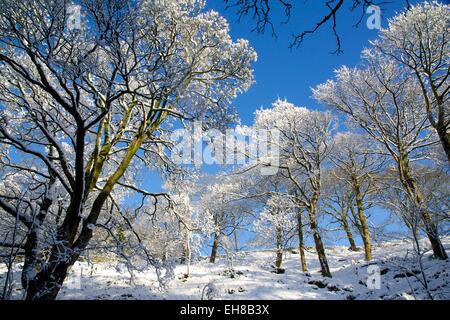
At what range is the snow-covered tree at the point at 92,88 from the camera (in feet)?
13.8

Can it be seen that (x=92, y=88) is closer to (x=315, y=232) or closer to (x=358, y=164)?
(x=315, y=232)

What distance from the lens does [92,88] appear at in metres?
5.14

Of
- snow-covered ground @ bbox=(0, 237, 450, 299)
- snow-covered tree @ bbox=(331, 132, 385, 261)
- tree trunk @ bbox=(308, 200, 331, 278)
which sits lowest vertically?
snow-covered ground @ bbox=(0, 237, 450, 299)

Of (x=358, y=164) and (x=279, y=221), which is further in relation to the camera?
(x=358, y=164)

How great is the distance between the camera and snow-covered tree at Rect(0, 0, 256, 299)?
419cm

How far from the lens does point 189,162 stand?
8516mm

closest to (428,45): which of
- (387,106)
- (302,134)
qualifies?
(387,106)

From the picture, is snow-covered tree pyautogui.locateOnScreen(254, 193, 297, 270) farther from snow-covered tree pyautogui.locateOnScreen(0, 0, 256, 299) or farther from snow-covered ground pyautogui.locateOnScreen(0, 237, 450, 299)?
snow-covered tree pyautogui.locateOnScreen(0, 0, 256, 299)

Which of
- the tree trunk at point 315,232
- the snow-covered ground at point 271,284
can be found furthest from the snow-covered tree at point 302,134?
the snow-covered ground at point 271,284

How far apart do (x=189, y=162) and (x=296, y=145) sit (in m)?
6.43

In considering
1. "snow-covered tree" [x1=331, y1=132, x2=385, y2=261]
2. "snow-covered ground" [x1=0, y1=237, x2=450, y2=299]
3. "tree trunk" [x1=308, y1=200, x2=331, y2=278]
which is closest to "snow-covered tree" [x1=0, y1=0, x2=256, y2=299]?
"snow-covered ground" [x1=0, y1=237, x2=450, y2=299]

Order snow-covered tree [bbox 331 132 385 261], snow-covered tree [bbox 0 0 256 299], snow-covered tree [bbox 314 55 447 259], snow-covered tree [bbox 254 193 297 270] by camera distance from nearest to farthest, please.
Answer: snow-covered tree [bbox 0 0 256 299] → snow-covered tree [bbox 314 55 447 259] → snow-covered tree [bbox 254 193 297 270] → snow-covered tree [bbox 331 132 385 261]

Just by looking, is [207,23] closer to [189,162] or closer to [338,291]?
[189,162]

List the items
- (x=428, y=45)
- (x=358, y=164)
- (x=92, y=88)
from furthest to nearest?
(x=358, y=164) → (x=428, y=45) → (x=92, y=88)
